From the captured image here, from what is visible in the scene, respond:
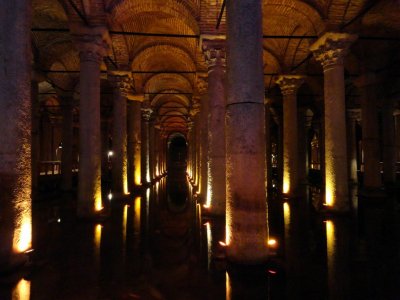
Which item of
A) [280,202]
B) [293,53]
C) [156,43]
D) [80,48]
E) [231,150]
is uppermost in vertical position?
[156,43]

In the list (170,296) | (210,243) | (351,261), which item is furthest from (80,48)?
(351,261)

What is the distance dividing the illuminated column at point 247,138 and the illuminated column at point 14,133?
141 inches

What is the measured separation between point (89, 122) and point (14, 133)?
3.73 metres

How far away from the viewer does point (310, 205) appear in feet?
37.9

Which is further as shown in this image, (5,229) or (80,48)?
(80,48)

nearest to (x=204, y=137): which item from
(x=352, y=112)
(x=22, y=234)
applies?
(x=22, y=234)

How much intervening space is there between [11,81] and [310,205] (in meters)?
10.7

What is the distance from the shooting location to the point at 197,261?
5301 mm

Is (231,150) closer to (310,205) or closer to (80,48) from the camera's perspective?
(80,48)

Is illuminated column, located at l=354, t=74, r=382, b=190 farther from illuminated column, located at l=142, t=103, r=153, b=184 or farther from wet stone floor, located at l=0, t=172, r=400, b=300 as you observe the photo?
illuminated column, located at l=142, t=103, r=153, b=184

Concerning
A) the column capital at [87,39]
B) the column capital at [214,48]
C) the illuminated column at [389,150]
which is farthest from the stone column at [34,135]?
the illuminated column at [389,150]

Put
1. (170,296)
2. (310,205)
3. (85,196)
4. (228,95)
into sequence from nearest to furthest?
(170,296), (228,95), (85,196), (310,205)

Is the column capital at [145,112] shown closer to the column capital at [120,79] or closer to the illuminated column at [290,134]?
the column capital at [120,79]

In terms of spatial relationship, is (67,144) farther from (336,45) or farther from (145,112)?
(336,45)
